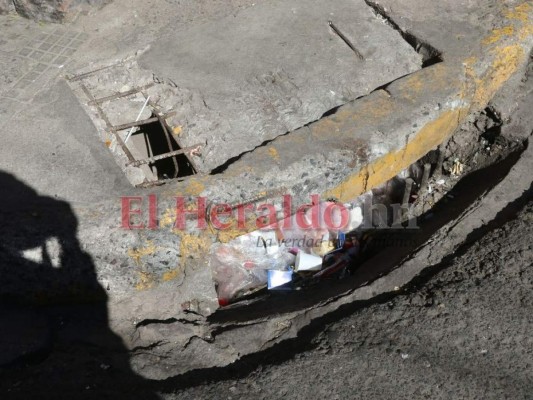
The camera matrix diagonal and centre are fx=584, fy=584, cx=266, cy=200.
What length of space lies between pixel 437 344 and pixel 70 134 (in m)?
2.41

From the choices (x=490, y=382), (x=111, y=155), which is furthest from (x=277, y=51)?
(x=490, y=382)

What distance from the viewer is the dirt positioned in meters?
2.81

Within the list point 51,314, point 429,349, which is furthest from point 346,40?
point 51,314

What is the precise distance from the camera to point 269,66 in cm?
390

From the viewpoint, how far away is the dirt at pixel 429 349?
9.21ft

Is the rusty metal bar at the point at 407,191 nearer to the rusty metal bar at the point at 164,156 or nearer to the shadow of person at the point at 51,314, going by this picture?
the rusty metal bar at the point at 164,156

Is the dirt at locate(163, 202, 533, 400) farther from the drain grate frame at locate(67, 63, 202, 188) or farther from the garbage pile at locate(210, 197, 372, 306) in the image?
the drain grate frame at locate(67, 63, 202, 188)

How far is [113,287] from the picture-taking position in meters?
3.34

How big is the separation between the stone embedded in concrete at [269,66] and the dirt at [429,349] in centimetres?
125

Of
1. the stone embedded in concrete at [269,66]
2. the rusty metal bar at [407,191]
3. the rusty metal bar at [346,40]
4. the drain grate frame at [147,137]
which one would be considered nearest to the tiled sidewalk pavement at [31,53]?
the drain grate frame at [147,137]

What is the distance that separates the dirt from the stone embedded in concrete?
1.25 metres

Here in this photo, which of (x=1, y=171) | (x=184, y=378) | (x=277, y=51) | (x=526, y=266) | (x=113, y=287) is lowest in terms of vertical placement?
(x=184, y=378)

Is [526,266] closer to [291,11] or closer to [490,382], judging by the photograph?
[490,382]

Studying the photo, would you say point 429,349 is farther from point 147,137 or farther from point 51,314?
point 147,137
